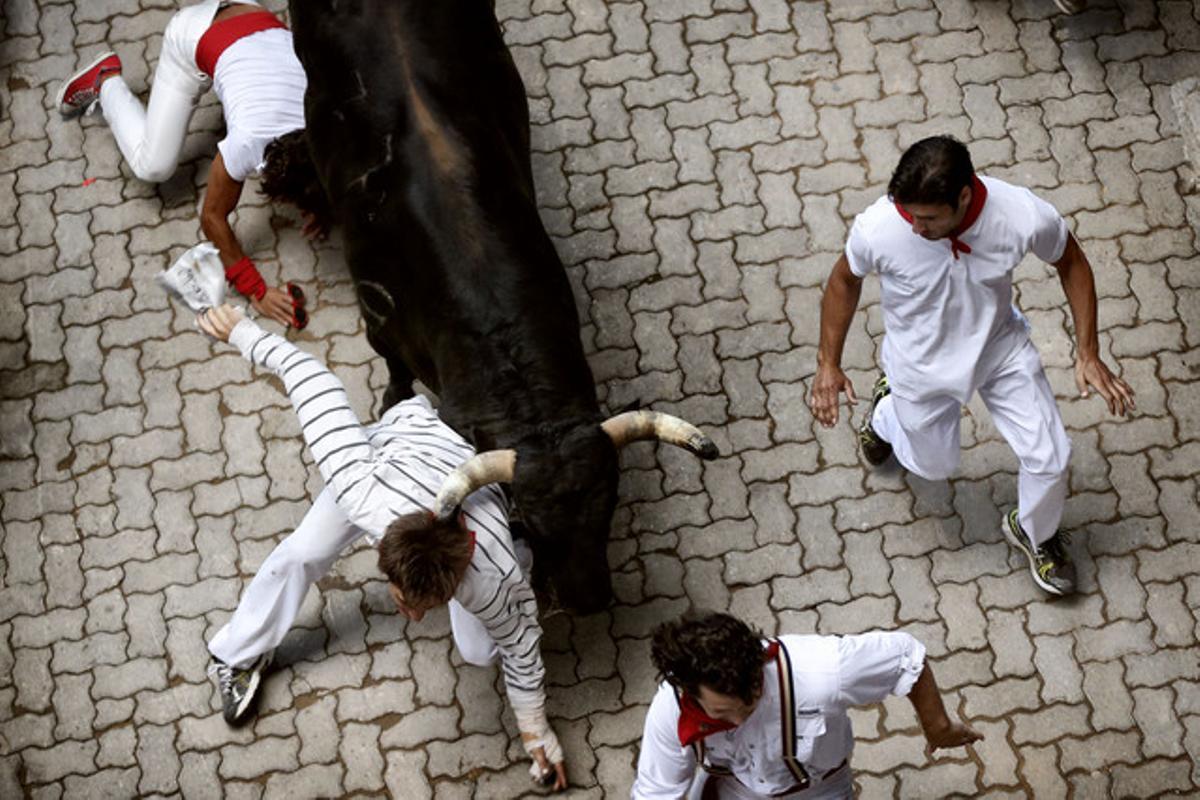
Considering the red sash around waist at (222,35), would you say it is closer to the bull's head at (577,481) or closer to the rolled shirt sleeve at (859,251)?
the bull's head at (577,481)

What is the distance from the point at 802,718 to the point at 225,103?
4.47m

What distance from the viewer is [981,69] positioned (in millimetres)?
8188

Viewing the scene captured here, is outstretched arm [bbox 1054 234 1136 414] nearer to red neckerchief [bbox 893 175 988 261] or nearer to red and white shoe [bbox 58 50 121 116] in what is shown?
red neckerchief [bbox 893 175 988 261]

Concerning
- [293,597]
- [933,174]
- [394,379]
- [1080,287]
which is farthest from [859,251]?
[293,597]

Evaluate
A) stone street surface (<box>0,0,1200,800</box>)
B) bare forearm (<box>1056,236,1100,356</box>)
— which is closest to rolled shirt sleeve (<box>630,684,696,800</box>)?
stone street surface (<box>0,0,1200,800</box>)

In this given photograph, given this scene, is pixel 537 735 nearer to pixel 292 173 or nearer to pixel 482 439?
pixel 482 439

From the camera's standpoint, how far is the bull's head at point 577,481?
583 cm

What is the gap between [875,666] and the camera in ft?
16.0

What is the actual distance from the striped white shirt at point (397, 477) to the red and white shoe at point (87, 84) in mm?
2875

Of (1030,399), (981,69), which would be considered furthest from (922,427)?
(981,69)

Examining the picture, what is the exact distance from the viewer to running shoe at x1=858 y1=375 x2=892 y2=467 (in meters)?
7.13

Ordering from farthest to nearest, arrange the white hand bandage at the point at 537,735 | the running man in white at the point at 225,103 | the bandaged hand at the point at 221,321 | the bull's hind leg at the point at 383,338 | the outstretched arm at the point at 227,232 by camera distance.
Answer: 1. the outstretched arm at the point at 227,232
2. the running man in white at the point at 225,103
3. the bull's hind leg at the point at 383,338
4. the white hand bandage at the point at 537,735
5. the bandaged hand at the point at 221,321

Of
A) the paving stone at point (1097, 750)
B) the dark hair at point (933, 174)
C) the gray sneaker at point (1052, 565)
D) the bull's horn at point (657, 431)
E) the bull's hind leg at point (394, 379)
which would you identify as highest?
the dark hair at point (933, 174)

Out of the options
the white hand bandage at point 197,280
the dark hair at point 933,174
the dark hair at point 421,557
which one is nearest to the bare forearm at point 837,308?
the dark hair at point 933,174
